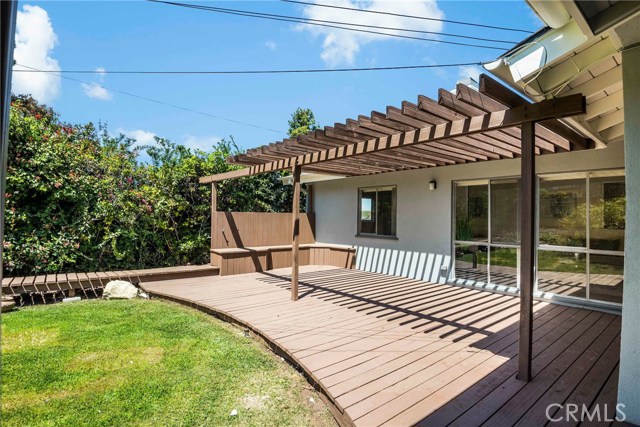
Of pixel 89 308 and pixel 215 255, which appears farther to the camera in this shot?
pixel 215 255

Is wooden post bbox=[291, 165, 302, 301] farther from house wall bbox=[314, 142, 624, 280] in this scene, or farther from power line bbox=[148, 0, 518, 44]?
power line bbox=[148, 0, 518, 44]

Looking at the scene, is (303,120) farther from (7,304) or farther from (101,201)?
(7,304)

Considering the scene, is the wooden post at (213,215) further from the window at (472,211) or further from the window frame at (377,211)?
the window at (472,211)

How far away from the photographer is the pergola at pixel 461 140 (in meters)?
2.95

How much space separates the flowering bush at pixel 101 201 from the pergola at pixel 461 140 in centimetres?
202

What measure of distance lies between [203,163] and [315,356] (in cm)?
640

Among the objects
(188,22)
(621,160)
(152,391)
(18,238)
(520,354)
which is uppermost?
(188,22)

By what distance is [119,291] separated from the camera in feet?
20.4

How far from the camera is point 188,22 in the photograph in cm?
799

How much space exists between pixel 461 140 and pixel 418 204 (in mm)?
2853

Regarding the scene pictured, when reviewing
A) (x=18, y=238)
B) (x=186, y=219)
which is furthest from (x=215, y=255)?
(x=18, y=238)

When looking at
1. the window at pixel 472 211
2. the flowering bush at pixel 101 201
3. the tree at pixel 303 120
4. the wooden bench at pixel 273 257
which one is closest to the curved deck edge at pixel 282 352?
the flowering bush at pixel 101 201

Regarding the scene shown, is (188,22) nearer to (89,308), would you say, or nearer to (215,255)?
(215,255)

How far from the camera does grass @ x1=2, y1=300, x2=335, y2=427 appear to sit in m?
2.71
